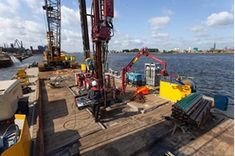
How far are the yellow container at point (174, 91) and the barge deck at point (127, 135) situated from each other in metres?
1.23

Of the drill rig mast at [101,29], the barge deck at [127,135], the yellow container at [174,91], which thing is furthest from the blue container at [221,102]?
the drill rig mast at [101,29]

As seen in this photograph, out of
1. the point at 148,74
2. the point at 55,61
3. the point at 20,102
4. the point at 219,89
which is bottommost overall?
the point at 219,89

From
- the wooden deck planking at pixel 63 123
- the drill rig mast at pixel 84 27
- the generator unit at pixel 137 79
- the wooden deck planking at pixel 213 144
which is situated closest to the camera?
the wooden deck planking at pixel 213 144

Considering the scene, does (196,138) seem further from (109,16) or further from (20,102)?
(20,102)

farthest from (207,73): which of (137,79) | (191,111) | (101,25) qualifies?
(101,25)

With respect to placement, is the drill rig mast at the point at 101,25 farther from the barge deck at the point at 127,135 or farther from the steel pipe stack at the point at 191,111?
the steel pipe stack at the point at 191,111

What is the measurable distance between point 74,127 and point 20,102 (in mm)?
3426

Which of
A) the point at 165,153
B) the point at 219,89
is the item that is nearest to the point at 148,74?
the point at 165,153

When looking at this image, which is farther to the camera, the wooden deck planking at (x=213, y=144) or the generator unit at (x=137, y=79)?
the generator unit at (x=137, y=79)

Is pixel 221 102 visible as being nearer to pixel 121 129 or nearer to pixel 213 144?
pixel 213 144

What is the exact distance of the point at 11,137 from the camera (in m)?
4.87

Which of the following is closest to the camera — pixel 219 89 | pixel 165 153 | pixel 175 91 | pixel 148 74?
pixel 165 153

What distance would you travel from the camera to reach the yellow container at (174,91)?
840cm

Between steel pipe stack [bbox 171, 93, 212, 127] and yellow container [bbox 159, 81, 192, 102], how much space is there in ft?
5.47
